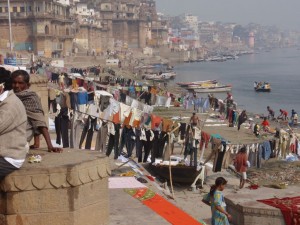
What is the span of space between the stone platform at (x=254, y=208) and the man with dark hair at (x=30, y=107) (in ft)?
12.1

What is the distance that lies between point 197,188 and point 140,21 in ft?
309

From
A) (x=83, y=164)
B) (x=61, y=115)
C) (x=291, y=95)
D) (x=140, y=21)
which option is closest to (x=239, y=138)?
(x=61, y=115)

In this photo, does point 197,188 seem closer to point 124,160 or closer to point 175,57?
point 124,160

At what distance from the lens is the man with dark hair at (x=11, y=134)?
11.3 ft

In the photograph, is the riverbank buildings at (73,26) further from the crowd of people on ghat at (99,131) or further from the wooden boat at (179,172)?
the wooden boat at (179,172)

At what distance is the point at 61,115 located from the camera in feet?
30.9

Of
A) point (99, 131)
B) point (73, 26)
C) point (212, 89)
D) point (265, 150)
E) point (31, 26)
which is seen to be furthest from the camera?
point (73, 26)

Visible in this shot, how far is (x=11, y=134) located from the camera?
3.49 metres

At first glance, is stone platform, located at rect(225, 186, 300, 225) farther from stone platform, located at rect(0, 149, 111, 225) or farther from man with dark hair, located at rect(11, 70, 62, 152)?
stone platform, located at rect(0, 149, 111, 225)

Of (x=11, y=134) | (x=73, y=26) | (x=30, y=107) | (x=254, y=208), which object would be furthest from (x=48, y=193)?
(x=73, y=26)

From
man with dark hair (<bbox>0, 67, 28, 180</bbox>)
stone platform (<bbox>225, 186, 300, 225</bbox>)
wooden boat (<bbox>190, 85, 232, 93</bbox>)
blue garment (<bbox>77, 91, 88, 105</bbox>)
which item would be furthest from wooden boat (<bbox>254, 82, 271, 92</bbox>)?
man with dark hair (<bbox>0, 67, 28, 180</bbox>)

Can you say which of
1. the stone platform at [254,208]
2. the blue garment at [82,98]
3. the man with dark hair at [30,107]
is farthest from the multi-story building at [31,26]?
the man with dark hair at [30,107]

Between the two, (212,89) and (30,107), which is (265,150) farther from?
(212,89)

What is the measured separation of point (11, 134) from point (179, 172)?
7568 millimetres
